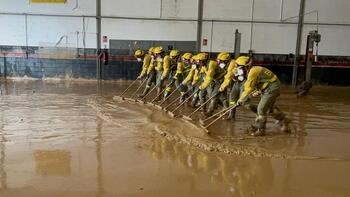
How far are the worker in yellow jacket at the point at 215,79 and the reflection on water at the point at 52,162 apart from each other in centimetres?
354

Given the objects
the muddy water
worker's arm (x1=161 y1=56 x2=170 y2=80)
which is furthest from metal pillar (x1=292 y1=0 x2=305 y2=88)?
worker's arm (x1=161 y1=56 x2=170 y2=80)

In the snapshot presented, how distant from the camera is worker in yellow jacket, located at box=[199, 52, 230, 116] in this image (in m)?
7.67

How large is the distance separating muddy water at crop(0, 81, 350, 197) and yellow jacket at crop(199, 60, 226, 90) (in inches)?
37.5

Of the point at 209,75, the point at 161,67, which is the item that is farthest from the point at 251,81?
the point at 161,67

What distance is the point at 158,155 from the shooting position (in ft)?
17.0

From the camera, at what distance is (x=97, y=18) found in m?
15.2

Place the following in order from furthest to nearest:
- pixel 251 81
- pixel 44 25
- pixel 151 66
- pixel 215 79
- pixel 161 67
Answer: pixel 44 25
pixel 151 66
pixel 161 67
pixel 215 79
pixel 251 81

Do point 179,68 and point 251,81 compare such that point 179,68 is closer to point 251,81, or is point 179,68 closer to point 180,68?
point 180,68

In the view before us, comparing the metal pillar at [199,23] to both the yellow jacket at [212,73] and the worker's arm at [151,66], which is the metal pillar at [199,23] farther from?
the yellow jacket at [212,73]

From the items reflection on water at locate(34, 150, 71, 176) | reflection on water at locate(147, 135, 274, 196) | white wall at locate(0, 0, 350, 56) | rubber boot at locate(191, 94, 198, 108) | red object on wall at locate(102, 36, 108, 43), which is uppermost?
white wall at locate(0, 0, 350, 56)

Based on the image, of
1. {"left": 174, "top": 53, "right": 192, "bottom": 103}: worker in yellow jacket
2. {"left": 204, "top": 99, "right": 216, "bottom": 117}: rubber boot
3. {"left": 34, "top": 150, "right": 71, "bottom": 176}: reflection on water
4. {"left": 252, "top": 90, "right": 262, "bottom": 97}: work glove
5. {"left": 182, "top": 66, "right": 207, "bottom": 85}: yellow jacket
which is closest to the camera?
{"left": 34, "top": 150, "right": 71, "bottom": 176}: reflection on water

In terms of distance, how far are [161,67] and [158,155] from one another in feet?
17.1

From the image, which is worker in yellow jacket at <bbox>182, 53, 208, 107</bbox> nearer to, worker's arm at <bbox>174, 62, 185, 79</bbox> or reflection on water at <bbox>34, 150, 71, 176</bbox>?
worker's arm at <bbox>174, 62, 185, 79</bbox>

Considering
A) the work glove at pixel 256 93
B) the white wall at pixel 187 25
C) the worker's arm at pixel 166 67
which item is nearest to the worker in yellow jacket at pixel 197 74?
the worker's arm at pixel 166 67
